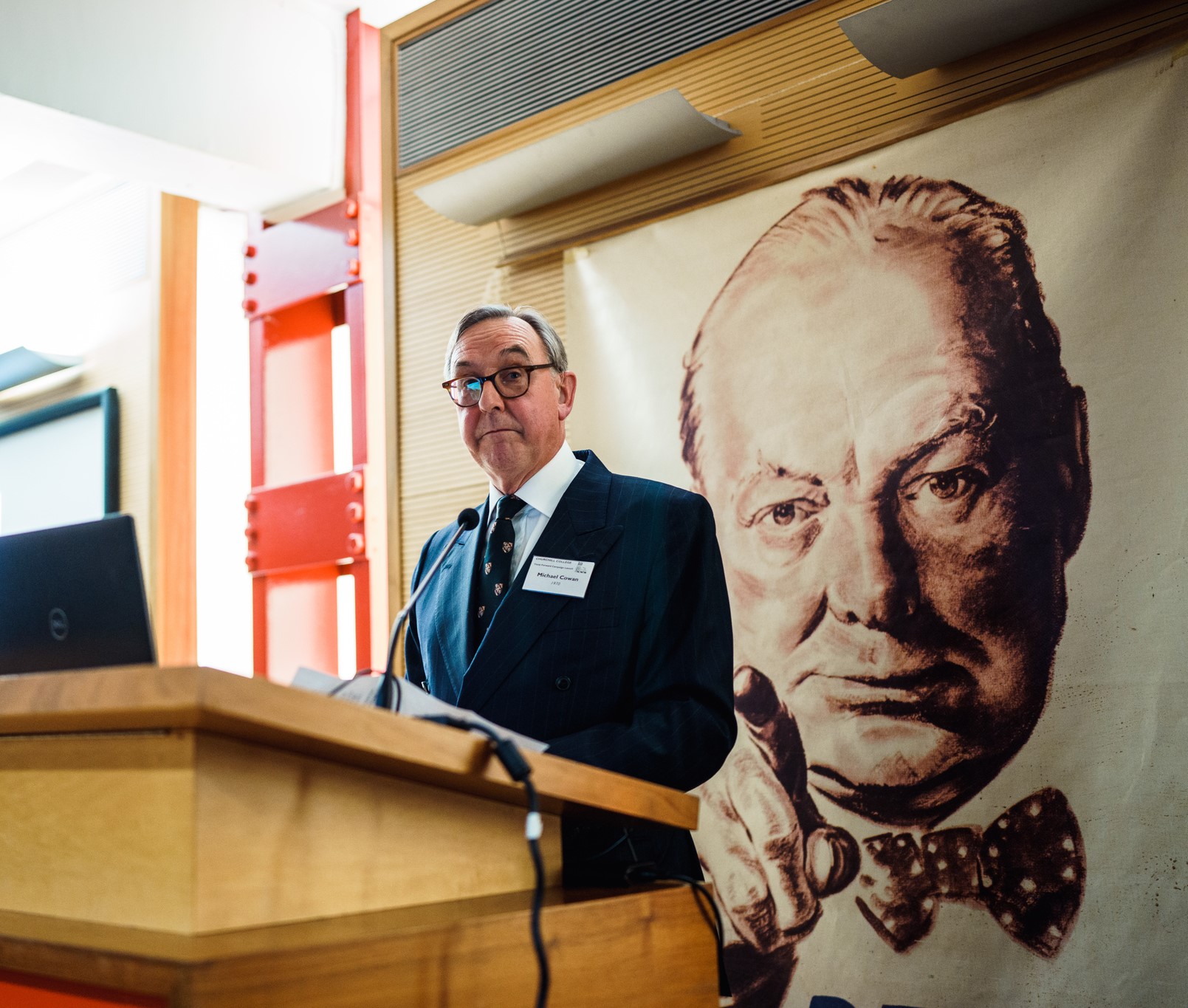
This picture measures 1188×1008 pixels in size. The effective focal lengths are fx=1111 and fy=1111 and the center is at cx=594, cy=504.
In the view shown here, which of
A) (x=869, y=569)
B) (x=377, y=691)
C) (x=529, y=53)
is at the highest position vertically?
(x=529, y=53)

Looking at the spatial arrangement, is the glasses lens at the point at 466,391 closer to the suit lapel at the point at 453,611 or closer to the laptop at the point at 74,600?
the suit lapel at the point at 453,611

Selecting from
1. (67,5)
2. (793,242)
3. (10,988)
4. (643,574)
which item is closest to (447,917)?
(10,988)

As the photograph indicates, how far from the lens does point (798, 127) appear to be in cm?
275

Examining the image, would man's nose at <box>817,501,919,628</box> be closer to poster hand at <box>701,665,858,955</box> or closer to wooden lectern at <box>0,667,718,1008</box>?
poster hand at <box>701,665,858,955</box>

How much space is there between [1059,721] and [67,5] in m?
3.32

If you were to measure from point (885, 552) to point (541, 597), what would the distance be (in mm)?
1064

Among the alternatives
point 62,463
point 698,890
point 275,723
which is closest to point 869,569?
point 698,890

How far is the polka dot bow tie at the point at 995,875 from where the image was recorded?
2148 mm

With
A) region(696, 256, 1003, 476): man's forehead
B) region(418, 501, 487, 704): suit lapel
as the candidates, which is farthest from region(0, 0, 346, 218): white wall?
region(418, 501, 487, 704): suit lapel

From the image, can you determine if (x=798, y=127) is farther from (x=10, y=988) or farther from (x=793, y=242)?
(x=10, y=988)

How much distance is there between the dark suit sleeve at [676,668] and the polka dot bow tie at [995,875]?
949mm

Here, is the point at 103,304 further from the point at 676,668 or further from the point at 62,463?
the point at 676,668

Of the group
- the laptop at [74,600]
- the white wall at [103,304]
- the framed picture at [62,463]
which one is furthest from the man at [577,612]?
the framed picture at [62,463]

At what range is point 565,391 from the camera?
6.92 ft
